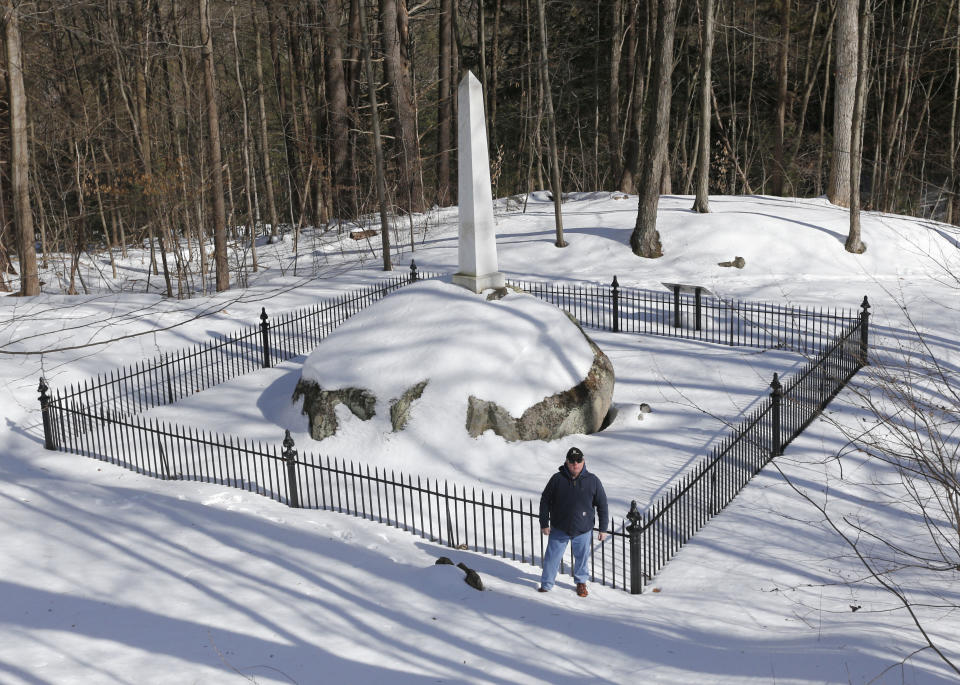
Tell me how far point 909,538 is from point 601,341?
8386 millimetres

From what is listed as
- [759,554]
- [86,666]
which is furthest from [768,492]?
[86,666]

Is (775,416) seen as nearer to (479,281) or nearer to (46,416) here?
(479,281)

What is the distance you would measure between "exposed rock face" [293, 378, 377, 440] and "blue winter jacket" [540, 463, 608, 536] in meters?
4.63

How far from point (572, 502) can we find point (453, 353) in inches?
186

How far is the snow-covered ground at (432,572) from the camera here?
271 inches

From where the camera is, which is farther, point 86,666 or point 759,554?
point 759,554

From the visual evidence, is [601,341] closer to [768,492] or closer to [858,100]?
[768,492]

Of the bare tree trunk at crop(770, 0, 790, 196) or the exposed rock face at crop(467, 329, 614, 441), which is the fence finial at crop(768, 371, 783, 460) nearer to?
the exposed rock face at crop(467, 329, 614, 441)

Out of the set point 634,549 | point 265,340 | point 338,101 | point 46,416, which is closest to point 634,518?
point 634,549

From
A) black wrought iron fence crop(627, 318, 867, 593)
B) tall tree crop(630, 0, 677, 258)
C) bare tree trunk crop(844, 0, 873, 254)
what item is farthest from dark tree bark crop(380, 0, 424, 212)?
→ black wrought iron fence crop(627, 318, 867, 593)

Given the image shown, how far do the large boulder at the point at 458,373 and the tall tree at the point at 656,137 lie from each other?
29.8 ft

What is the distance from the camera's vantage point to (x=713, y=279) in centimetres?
2097

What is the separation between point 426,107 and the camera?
3256 cm

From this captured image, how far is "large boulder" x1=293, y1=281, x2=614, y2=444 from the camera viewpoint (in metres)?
12.2
